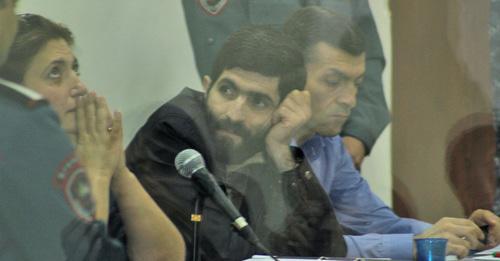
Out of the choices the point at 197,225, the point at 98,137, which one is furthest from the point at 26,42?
the point at 197,225

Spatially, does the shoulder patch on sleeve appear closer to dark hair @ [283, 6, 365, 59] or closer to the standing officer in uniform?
the standing officer in uniform

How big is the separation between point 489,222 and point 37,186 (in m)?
1.95

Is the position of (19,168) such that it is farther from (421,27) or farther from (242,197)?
(421,27)

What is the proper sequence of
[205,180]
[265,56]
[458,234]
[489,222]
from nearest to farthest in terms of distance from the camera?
[205,180], [265,56], [458,234], [489,222]

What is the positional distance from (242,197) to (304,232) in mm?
345

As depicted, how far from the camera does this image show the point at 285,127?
3.25 m

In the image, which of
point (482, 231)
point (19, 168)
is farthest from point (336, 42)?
point (19, 168)

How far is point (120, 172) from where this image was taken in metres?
2.78

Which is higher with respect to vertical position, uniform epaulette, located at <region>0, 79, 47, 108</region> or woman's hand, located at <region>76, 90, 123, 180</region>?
uniform epaulette, located at <region>0, 79, 47, 108</region>

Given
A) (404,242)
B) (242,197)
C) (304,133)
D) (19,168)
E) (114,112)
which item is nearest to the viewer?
(19,168)

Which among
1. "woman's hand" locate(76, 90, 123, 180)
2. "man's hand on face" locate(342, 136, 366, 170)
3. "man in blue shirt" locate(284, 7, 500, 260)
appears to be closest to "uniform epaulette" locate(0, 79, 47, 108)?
"woman's hand" locate(76, 90, 123, 180)

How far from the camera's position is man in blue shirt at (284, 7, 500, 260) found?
3367 mm

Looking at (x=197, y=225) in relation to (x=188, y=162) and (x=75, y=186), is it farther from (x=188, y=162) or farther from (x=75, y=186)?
(x=75, y=186)

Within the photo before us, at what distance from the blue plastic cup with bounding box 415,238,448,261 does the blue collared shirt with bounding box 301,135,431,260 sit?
5 cm
